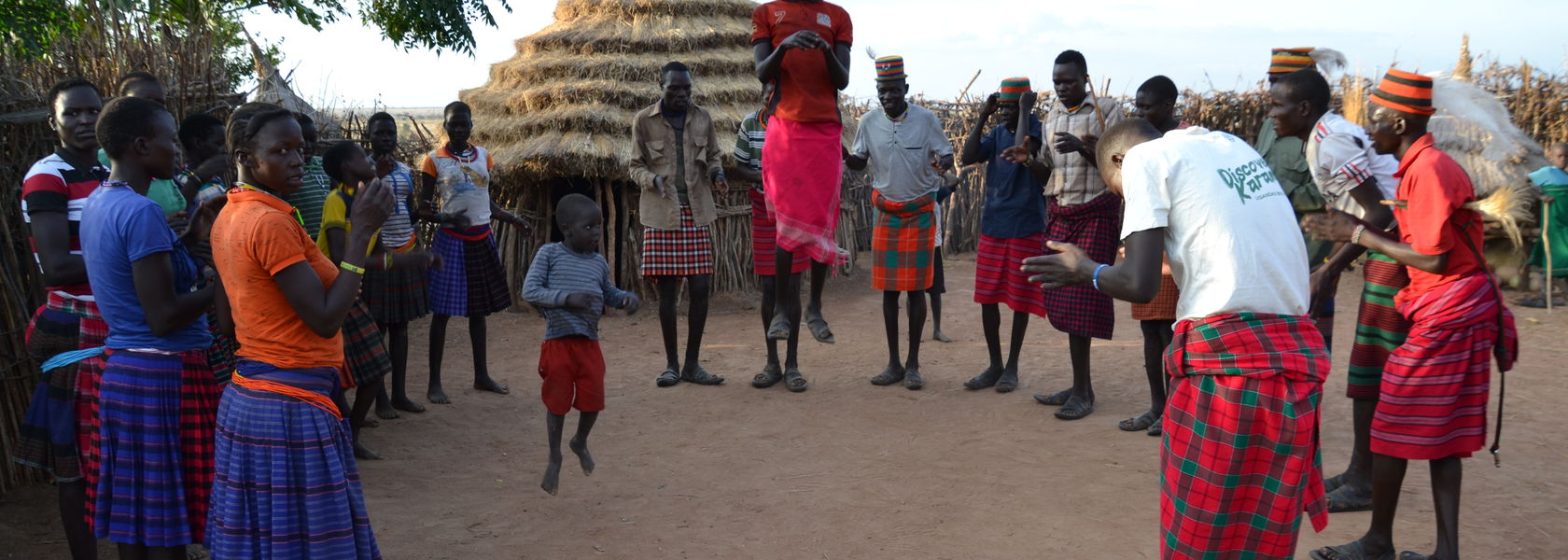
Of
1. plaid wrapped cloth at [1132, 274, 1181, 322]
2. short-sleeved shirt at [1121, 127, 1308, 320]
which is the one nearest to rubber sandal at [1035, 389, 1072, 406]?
plaid wrapped cloth at [1132, 274, 1181, 322]

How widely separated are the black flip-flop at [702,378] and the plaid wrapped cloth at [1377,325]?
3.75 m

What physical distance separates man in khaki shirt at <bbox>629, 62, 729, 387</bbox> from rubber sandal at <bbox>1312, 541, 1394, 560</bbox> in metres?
3.68

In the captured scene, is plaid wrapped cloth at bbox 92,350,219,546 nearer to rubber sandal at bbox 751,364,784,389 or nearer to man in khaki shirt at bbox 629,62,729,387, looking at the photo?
man in khaki shirt at bbox 629,62,729,387

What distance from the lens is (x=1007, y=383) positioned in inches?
252

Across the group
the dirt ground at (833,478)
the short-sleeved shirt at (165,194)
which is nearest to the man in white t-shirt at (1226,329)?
the dirt ground at (833,478)

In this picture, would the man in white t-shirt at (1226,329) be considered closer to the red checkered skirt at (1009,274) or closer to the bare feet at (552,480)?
the bare feet at (552,480)

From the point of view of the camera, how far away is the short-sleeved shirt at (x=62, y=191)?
3.20 metres

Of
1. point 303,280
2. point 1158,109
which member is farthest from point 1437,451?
point 303,280

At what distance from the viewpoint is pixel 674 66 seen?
245 inches

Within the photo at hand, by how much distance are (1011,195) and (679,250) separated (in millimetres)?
2049

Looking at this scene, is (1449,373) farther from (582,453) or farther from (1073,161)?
(582,453)

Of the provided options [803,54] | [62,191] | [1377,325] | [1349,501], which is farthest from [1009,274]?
[62,191]

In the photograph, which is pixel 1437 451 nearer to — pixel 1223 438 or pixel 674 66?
pixel 1223 438

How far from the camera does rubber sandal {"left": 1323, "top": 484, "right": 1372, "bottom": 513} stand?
13.8ft
